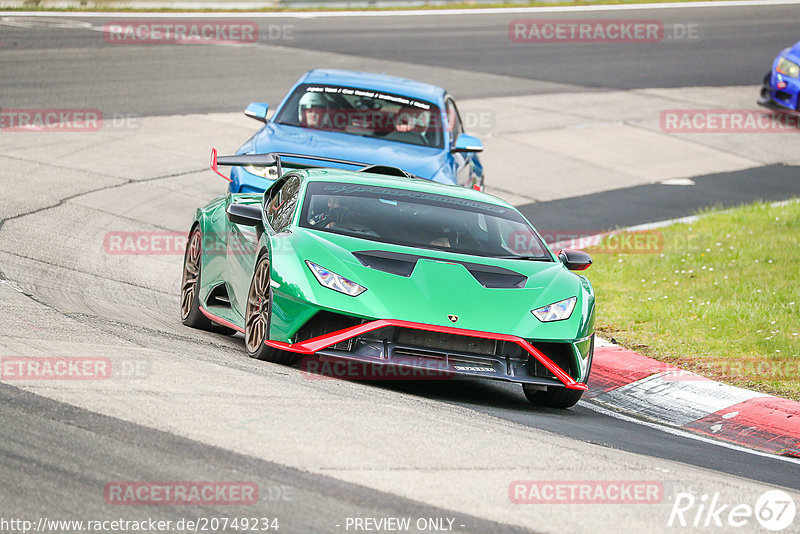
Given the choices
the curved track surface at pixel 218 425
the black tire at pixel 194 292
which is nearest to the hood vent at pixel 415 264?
the curved track surface at pixel 218 425

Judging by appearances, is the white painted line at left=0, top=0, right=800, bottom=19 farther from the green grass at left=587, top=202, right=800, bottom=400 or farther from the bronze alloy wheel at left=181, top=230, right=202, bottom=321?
the bronze alloy wheel at left=181, top=230, right=202, bottom=321

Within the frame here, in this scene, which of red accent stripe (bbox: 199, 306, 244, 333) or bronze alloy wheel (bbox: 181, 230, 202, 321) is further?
bronze alloy wheel (bbox: 181, 230, 202, 321)

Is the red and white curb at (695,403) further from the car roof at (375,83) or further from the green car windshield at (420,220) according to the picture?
the car roof at (375,83)

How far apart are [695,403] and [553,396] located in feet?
4.16

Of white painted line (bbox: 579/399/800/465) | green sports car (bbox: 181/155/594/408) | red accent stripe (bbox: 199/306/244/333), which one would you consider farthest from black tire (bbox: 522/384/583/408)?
red accent stripe (bbox: 199/306/244/333)

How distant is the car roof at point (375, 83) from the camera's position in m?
13.0

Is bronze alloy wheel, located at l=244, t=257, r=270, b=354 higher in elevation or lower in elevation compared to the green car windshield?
lower

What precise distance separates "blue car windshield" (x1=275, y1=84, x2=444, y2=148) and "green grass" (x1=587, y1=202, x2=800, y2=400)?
7.89ft

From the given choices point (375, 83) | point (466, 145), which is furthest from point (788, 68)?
point (375, 83)

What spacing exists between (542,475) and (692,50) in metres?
26.3

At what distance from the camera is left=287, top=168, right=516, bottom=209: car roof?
27.8ft

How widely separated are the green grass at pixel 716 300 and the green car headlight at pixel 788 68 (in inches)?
265

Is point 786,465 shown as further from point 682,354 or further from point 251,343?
point 251,343

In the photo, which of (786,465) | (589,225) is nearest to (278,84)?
(589,225)
